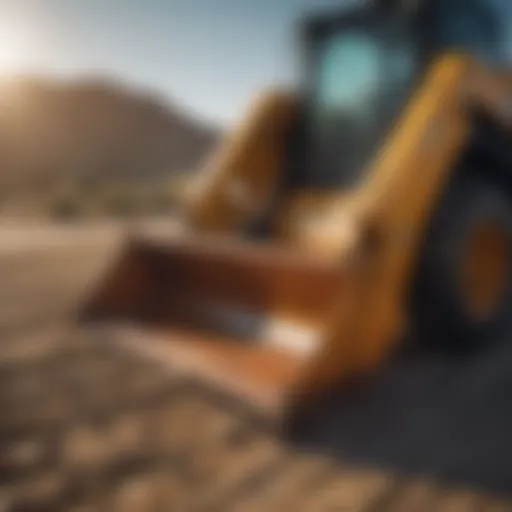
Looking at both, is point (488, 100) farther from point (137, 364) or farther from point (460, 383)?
point (137, 364)

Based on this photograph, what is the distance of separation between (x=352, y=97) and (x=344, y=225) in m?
1.01

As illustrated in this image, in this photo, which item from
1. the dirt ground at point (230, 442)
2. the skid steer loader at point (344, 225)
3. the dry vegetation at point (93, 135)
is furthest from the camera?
the dry vegetation at point (93, 135)

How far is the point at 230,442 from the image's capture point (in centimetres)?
222

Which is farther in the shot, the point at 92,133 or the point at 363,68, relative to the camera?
the point at 92,133

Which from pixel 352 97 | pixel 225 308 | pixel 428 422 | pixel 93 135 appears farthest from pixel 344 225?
pixel 93 135

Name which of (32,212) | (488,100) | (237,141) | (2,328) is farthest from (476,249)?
(32,212)

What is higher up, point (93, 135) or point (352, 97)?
point (93, 135)

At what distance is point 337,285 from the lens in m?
2.70

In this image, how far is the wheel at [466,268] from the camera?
3002 millimetres

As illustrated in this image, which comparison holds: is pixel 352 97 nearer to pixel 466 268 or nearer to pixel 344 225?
pixel 344 225

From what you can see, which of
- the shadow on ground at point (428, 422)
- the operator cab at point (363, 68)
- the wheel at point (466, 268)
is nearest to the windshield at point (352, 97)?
the operator cab at point (363, 68)

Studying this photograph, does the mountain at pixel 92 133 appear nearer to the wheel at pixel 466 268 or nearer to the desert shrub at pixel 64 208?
the desert shrub at pixel 64 208

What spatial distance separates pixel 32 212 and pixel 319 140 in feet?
37.8

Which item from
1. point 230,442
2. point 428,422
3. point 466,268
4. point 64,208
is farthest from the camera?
point 64,208
